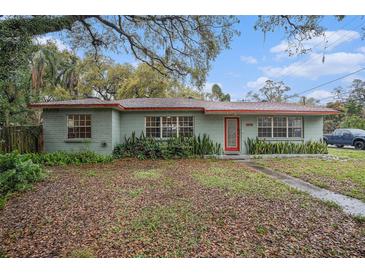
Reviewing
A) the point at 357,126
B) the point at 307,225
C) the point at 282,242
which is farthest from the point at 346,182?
the point at 357,126

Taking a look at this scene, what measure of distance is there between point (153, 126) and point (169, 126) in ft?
2.74

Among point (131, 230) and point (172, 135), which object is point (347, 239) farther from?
point (172, 135)

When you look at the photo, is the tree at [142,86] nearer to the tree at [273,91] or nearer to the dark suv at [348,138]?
the dark suv at [348,138]

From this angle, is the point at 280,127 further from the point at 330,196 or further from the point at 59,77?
the point at 59,77

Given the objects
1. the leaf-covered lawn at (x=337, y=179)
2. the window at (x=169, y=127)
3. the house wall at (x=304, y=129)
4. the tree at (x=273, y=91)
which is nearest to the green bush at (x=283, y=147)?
the house wall at (x=304, y=129)

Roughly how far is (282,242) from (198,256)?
3.67ft

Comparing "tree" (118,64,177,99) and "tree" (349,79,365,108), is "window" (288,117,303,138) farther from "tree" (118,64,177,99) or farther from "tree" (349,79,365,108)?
"tree" (349,79,365,108)

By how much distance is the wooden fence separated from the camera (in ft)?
31.8

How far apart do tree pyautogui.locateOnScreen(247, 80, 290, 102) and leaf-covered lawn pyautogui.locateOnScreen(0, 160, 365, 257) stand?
32.0 meters

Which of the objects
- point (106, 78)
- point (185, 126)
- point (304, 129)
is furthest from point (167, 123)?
point (106, 78)

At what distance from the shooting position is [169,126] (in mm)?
11930

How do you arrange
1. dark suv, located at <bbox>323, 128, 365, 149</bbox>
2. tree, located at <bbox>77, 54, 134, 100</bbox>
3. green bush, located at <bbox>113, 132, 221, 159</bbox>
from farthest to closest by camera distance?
tree, located at <bbox>77, 54, 134, 100</bbox>, dark suv, located at <bbox>323, 128, 365, 149</bbox>, green bush, located at <bbox>113, 132, 221, 159</bbox>

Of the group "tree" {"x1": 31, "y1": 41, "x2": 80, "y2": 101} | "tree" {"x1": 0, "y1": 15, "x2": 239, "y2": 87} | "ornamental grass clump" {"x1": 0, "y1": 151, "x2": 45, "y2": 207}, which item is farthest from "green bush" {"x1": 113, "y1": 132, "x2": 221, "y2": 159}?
"tree" {"x1": 31, "y1": 41, "x2": 80, "y2": 101}

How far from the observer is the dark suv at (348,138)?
51.3 feet
